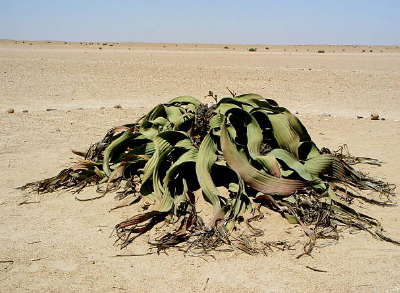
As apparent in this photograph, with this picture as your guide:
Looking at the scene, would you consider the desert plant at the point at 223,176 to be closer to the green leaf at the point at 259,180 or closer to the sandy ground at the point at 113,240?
the green leaf at the point at 259,180

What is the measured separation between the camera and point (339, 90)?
10.3 meters

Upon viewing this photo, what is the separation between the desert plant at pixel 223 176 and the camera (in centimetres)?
292

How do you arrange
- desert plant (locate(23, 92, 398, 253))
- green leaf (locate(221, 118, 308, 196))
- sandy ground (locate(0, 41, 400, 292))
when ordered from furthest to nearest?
green leaf (locate(221, 118, 308, 196))
desert plant (locate(23, 92, 398, 253))
sandy ground (locate(0, 41, 400, 292))

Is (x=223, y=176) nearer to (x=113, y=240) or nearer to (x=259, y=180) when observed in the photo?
(x=259, y=180)

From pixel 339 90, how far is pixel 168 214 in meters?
8.15

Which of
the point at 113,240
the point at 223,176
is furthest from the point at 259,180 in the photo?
the point at 113,240

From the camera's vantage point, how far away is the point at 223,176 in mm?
3404

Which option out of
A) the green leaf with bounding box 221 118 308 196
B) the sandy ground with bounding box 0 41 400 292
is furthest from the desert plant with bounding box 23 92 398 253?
the sandy ground with bounding box 0 41 400 292

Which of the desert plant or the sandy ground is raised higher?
the desert plant

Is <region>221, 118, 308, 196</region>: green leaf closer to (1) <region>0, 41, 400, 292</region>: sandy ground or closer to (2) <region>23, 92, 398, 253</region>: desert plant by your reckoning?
(2) <region>23, 92, 398, 253</region>: desert plant

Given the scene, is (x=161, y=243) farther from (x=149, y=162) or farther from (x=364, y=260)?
(x=364, y=260)

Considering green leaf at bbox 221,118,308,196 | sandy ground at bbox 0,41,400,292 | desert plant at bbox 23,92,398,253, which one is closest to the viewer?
sandy ground at bbox 0,41,400,292

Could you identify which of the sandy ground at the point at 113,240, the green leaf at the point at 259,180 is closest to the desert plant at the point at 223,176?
the green leaf at the point at 259,180

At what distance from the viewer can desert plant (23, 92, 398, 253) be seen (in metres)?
2.92
